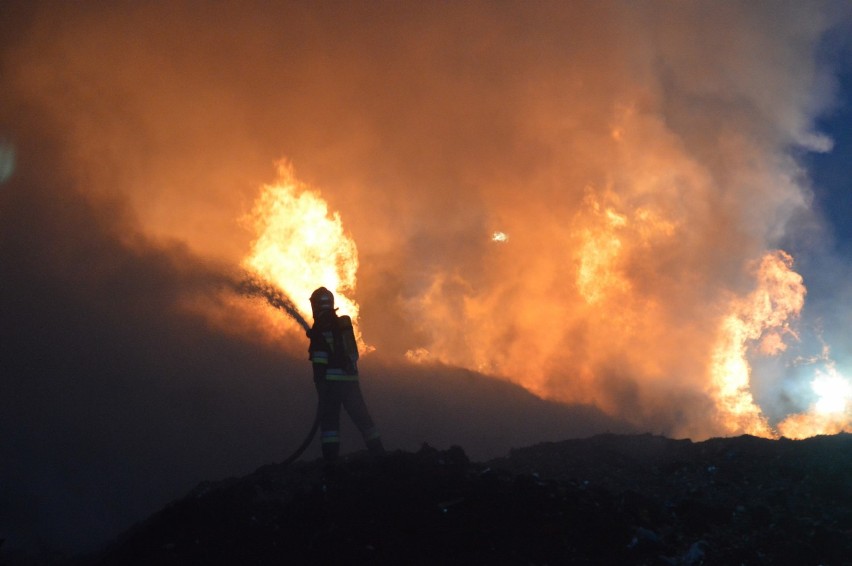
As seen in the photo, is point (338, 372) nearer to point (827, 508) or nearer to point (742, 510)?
point (742, 510)

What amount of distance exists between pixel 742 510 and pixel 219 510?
31.5 feet

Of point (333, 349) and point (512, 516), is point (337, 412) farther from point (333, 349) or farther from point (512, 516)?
point (512, 516)

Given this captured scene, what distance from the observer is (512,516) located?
400 inches

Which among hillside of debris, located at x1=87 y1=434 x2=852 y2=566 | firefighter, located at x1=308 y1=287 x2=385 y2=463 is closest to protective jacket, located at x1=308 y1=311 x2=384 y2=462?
firefighter, located at x1=308 y1=287 x2=385 y2=463

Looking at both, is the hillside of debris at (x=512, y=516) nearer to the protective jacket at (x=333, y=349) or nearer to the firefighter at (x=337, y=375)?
the firefighter at (x=337, y=375)

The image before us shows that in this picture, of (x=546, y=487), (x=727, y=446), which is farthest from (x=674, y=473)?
(x=546, y=487)

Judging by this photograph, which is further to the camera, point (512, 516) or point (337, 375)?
point (337, 375)

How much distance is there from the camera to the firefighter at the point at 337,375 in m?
15.1

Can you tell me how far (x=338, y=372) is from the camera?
15.3 meters

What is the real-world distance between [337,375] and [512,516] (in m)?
6.55

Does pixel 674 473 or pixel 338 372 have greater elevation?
pixel 338 372

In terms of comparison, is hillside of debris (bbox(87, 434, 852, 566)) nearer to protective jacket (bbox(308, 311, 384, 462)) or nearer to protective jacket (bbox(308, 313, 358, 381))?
protective jacket (bbox(308, 311, 384, 462))

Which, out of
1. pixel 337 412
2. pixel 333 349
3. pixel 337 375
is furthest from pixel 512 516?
pixel 333 349

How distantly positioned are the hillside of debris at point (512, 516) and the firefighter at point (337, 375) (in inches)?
71.1
